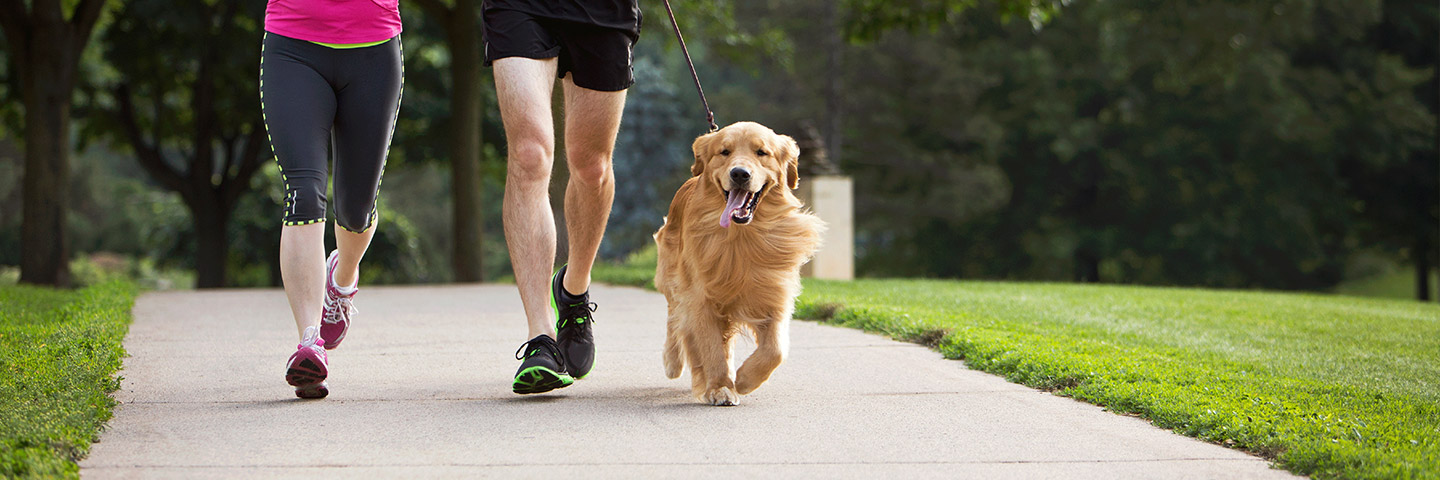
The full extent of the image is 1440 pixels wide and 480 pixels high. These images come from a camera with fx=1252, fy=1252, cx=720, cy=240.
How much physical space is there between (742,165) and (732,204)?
0.50 ft

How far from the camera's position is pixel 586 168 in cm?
470

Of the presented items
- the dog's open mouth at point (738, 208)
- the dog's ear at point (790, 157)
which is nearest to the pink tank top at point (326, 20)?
the dog's open mouth at point (738, 208)

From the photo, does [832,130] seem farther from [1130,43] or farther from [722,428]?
[722,428]

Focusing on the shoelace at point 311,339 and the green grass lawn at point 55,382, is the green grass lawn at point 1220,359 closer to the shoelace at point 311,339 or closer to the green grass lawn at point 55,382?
the shoelace at point 311,339

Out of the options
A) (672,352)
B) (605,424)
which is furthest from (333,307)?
(605,424)

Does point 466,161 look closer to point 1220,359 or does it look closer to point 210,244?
point 210,244

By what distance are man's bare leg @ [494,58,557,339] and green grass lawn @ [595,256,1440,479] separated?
190cm

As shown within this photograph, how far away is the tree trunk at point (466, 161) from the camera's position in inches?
640

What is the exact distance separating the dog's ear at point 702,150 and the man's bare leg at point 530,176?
513 mm

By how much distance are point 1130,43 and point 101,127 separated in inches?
989

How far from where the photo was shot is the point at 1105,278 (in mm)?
39625

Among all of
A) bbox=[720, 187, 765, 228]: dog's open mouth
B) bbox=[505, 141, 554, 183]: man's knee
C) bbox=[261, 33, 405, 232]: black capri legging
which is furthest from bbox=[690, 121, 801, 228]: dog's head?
bbox=[261, 33, 405, 232]: black capri legging

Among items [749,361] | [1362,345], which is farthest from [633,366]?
[1362,345]

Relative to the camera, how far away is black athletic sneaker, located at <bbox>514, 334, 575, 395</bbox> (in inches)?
164
